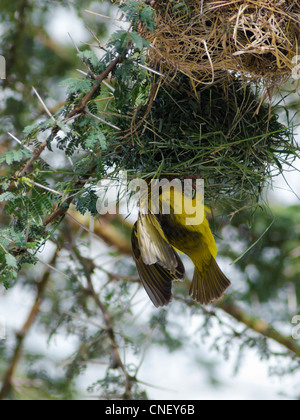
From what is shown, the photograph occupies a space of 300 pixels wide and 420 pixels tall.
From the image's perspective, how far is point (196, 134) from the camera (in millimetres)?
1595

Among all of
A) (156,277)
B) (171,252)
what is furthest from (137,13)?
(156,277)

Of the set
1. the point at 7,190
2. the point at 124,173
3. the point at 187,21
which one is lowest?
the point at 7,190

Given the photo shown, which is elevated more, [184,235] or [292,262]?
[292,262]

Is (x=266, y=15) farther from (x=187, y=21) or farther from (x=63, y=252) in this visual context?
(x=63, y=252)

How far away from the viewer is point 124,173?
160 centimetres

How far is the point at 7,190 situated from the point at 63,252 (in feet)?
3.82

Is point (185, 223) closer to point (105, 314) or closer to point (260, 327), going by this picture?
point (105, 314)

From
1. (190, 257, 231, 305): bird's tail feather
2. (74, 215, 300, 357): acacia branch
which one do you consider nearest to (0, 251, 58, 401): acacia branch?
(74, 215, 300, 357): acacia branch

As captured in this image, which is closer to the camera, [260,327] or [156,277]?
[156,277]

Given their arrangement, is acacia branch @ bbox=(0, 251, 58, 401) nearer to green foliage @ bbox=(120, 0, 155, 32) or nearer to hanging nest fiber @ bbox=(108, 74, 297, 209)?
hanging nest fiber @ bbox=(108, 74, 297, 209)

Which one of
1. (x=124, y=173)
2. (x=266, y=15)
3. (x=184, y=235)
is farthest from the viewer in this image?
(x=184, y=235)

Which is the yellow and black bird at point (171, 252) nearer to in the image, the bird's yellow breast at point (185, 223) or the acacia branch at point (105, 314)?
the bird's yellow breast at point (185, 223)

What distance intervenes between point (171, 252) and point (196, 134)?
0.36m

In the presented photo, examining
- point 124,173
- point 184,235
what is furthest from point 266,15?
point 184,235
